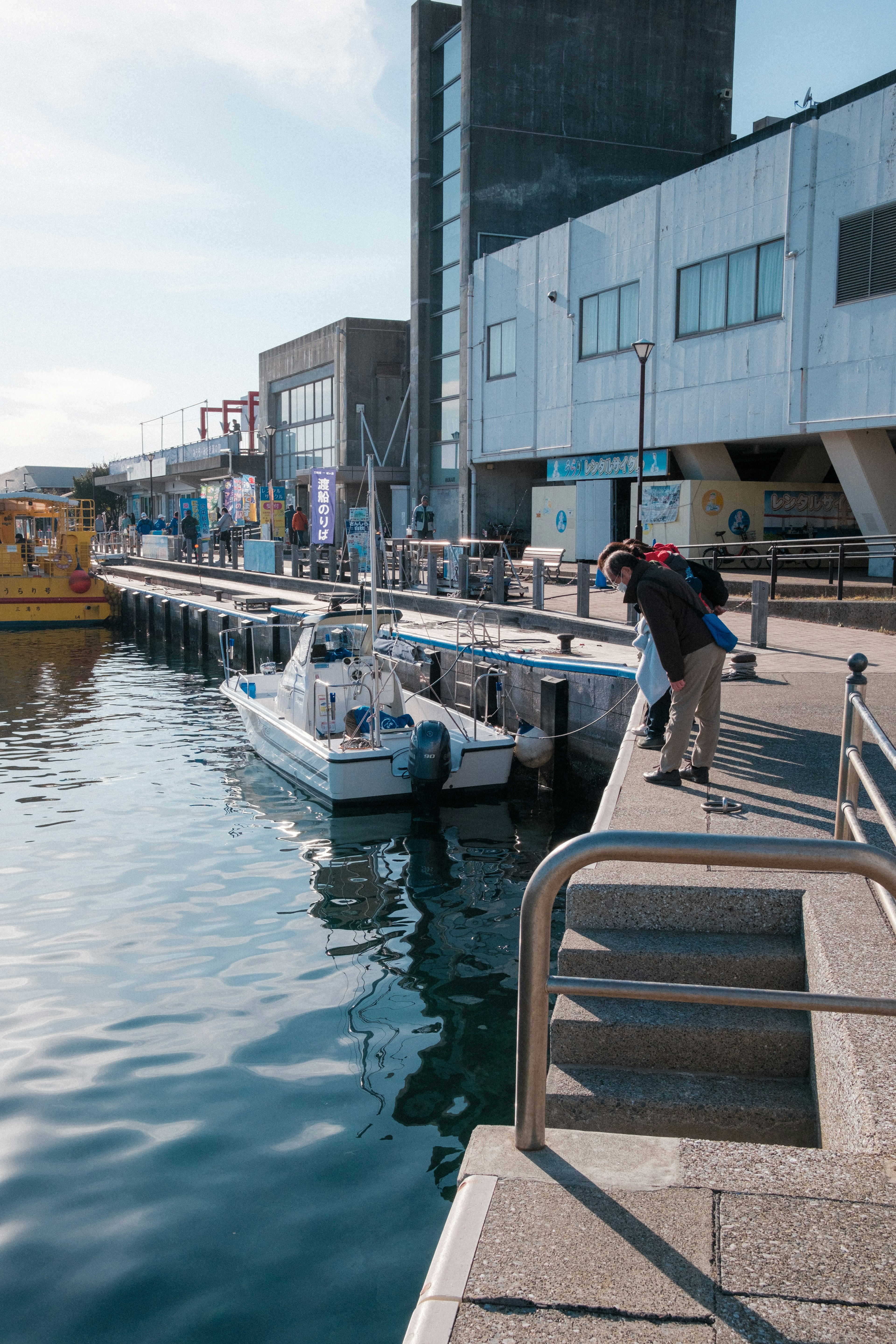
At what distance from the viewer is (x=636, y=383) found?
27.5m

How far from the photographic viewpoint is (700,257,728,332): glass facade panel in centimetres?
2477

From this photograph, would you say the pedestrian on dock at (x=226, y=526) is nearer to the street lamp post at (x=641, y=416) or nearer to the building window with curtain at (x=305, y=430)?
the building window with curtain at (x=305, y=430)

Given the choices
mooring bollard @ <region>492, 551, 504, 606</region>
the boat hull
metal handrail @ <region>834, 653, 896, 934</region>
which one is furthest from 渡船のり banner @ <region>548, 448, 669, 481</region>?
metal handrail @ <region>834, 653, 896, 934</region>

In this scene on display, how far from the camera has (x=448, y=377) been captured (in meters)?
40.9

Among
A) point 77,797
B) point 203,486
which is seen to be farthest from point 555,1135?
point 203,486

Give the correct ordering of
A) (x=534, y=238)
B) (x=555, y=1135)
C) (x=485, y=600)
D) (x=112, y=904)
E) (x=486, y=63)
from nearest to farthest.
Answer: (x=555, y=1135), (x=112, y=904), (x=485, y=600), (x=534, y=238), (x=486, y=63)

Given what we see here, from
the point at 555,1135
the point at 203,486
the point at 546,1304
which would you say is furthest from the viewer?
the point at 203,486

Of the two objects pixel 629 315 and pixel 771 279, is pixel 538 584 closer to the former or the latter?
pixel 771 279

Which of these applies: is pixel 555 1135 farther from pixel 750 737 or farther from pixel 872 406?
pixel 872 406

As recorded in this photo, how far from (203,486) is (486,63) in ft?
107

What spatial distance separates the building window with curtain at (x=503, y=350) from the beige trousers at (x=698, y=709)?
27.7 m

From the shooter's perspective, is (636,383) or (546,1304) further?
(636,383)

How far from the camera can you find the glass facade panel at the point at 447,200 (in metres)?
39.0

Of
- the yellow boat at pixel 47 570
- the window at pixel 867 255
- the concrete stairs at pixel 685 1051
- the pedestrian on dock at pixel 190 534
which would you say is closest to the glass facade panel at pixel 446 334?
the pedestrian on dock at pixel 190 534
